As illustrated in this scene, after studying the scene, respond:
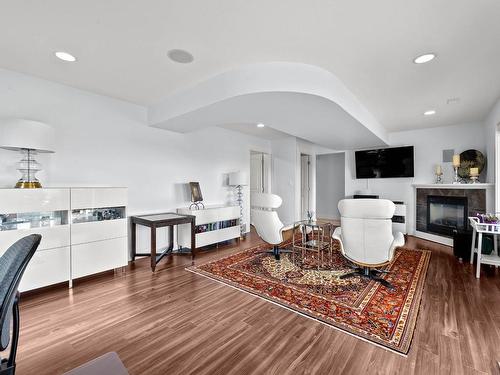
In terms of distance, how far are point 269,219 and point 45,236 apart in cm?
276

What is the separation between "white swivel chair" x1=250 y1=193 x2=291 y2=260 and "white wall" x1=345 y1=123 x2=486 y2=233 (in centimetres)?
380

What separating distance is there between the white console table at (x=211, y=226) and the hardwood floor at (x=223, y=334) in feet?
4.45

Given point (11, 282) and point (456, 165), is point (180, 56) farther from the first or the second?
point (456, 165)

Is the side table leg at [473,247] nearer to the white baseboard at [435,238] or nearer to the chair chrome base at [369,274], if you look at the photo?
the white baseboard at [435,238]

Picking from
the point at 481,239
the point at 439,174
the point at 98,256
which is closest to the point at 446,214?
the point at 439,174

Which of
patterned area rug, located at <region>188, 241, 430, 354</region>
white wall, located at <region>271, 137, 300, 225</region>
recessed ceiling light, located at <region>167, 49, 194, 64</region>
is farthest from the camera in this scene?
white wall, located at <region>271, 137, 300, 225</region>

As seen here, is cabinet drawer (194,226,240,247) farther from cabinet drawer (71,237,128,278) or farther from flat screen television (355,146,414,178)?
flat screen television (355,146,414,178)

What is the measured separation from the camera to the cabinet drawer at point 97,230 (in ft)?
9.45

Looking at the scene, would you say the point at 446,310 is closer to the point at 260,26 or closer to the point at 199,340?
the point at 199,340

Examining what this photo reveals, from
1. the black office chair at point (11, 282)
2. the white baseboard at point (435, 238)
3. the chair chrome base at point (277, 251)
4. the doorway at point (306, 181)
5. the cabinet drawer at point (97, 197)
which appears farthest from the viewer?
the doorway at point (306, 181)

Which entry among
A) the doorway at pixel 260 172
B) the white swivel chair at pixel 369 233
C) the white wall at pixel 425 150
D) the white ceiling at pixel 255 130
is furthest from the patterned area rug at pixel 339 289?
the doorway at pixel 260 172

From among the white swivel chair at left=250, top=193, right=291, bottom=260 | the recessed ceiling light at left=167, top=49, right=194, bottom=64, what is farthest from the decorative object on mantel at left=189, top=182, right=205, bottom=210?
the recessed ceiling light at left=167, top=49, right=194, bottom=64

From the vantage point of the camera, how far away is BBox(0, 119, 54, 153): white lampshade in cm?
240

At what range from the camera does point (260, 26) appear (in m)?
Result: 1.96
